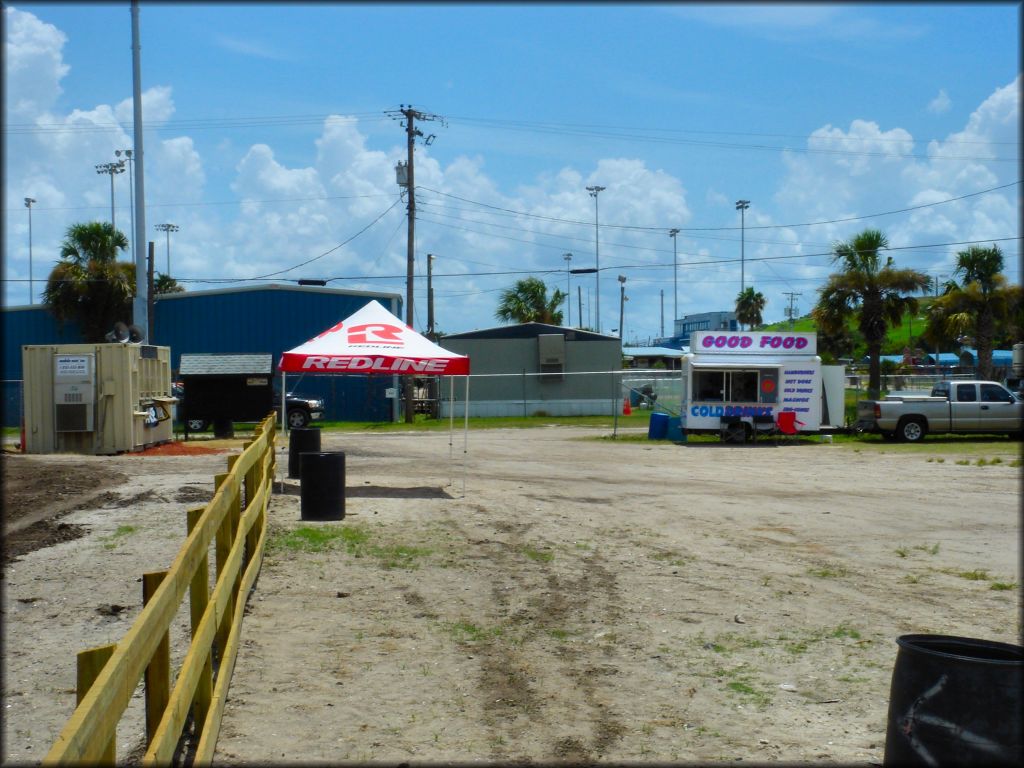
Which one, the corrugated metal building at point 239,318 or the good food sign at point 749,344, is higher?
the corrugated metal building at point 239,318

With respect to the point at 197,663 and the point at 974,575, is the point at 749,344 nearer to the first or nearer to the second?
the point at 974,575

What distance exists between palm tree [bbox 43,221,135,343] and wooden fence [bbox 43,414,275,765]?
131ft

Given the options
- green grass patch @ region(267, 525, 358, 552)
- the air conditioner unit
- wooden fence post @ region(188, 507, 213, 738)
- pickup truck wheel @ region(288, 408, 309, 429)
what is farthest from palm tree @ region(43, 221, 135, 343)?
wooden fence post @ region(188, 507, 213, 738)

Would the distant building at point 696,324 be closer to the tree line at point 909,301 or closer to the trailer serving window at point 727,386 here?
the tree line at point 909,301

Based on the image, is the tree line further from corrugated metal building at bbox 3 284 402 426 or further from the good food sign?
corrugated metal building at bbox 3 284 402 426

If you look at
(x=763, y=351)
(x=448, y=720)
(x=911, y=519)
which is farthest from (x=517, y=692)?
(x=763, y=351)

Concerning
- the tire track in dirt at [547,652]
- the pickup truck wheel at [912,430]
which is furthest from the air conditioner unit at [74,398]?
the pickup truck wheel at [912,430]

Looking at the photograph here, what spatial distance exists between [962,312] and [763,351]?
47.9ft

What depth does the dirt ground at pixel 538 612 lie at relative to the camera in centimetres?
550

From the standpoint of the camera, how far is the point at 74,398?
22859 millimetres

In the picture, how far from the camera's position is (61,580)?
881 centimetres

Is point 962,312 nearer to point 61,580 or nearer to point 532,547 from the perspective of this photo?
point 532,547

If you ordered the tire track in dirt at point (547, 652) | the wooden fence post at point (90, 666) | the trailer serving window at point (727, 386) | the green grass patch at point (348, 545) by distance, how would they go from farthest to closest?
the trailer serving window at point (727, 386), the green grass patch at point (348, 545), the tire track in dirt at point (547, 652), the wooden fence post at point (90, 666)

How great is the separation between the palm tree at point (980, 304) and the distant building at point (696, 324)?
33.6 m
